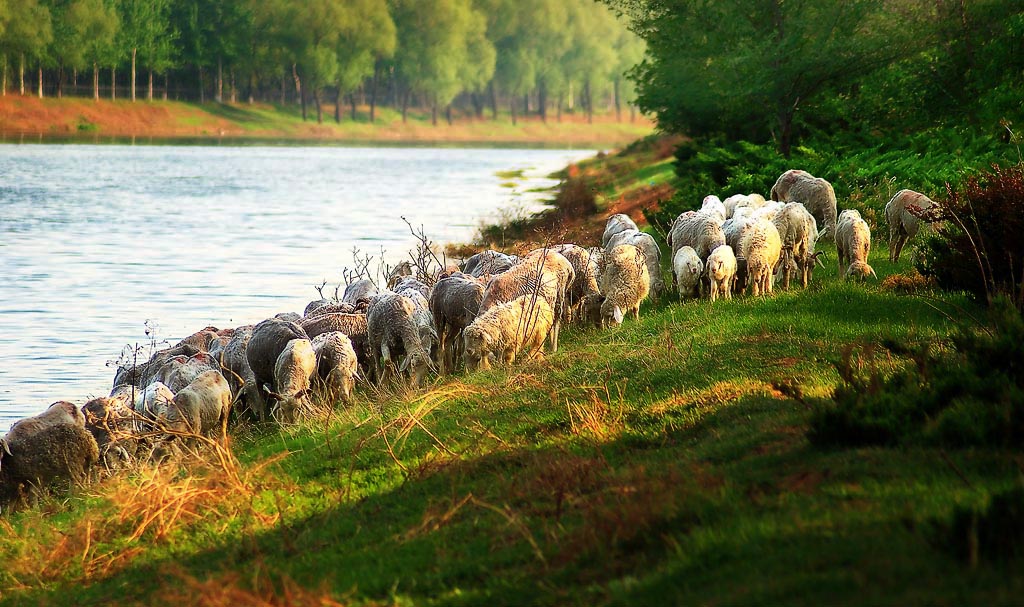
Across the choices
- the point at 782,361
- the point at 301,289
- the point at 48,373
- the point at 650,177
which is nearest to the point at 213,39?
the point at 650,177

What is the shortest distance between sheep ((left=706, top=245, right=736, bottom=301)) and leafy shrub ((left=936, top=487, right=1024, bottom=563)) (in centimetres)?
1169

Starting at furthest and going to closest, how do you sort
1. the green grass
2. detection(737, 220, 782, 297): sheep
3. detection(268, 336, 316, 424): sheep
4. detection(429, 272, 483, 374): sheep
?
detection(737, 220, 782, 297): sheep
detection(429, 272, 483, 374): sheep
detection(268, 336, 316, 424): sheep
the green grass

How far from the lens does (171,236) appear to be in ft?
118

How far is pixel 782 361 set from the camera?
37.7 feet

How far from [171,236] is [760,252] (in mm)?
23439

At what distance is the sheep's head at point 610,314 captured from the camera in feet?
55.2

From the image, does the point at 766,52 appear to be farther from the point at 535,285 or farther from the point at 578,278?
the point at 535,285

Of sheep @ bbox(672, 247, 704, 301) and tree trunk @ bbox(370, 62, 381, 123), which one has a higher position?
tree trunk @ bbox(370, 62, 381, 123)

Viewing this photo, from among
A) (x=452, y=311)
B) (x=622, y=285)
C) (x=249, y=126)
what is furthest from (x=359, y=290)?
(x=249, y=126)

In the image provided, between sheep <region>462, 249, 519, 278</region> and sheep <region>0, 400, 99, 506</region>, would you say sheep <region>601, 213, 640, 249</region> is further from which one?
sheep <region>0, 400, 99, 506</region>

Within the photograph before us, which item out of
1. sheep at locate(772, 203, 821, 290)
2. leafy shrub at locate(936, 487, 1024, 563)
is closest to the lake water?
sheep at locate(772, 203, 821, 290)

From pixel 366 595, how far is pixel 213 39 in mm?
111682

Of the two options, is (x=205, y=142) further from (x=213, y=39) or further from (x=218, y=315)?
(x=218, y=315)

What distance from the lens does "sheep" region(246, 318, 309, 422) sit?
14.8 meters
